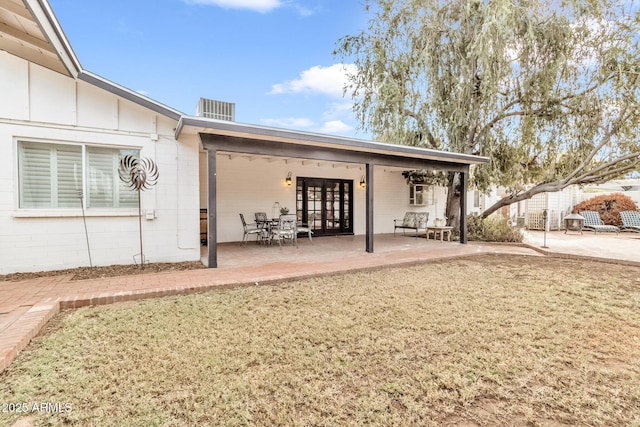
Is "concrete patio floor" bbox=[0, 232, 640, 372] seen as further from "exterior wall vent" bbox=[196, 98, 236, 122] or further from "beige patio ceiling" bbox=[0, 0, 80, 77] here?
"exterior wall vent" bbox=[196, 98, 236, 122]

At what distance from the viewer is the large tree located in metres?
7.86

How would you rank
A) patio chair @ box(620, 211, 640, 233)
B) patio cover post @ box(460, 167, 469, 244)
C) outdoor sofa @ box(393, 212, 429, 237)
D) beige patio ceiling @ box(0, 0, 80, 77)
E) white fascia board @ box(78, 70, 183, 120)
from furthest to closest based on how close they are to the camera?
patio chair @ box(620, 211, 640, 233) < outdoor sofa @ box(393, 212, 429, 237) < patio cover post @ box(460, 167, 469, 244) < white fascia board @ box(78, 70, 183, 120) < beige patio ceiling @ box(0, 0, 80, 77)

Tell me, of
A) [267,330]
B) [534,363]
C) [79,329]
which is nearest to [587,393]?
[534,363]

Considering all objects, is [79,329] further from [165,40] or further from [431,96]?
[165,40]

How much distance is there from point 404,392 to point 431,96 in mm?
9226

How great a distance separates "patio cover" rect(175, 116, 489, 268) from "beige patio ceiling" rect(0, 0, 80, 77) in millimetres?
1548

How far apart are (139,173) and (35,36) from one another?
205cm

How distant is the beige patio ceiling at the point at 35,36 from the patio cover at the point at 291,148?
1.55m

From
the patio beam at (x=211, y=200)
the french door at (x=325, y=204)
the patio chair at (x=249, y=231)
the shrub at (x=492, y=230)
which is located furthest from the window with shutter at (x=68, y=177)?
the shrub at (x=492, y=230)

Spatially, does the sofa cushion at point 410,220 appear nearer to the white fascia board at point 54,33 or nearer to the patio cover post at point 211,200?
the patio cover post at point 211,200

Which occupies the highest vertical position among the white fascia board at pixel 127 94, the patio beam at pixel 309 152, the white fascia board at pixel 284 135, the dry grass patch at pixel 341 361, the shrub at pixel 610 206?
the white fascia board at pixel 127 94

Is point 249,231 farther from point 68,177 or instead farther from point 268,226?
point 68,177

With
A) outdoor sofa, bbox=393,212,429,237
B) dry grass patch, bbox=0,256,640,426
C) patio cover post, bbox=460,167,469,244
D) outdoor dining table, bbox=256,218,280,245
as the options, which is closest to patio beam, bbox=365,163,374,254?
outdoor dining table, bbox=256,218,280,245

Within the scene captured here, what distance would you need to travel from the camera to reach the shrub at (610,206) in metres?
12.7
